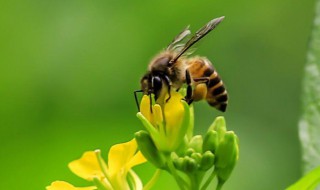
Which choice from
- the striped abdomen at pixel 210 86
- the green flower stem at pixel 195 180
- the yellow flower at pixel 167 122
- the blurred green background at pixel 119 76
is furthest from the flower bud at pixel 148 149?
the blurred green background at pixel 119 76

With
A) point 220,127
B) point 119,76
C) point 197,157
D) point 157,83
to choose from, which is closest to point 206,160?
point 197,157

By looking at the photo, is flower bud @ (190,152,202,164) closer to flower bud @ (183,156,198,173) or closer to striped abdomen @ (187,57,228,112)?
flower bud @ (183,156,198,173)

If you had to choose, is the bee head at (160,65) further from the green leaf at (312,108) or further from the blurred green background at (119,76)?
the blurred green background at (119,76)

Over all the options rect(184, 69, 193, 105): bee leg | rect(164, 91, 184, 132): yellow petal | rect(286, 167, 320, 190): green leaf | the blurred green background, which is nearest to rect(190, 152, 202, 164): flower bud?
rect(164, 91, 184, 132): yellow petal

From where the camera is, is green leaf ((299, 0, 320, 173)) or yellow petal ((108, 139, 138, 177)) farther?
green leaf ((299, 0, 320, 173))

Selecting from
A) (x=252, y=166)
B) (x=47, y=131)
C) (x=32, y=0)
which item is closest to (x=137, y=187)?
(x=47, y=131)

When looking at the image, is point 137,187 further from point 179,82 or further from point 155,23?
point 155,23

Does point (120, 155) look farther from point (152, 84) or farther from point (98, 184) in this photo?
point (152, 84)
